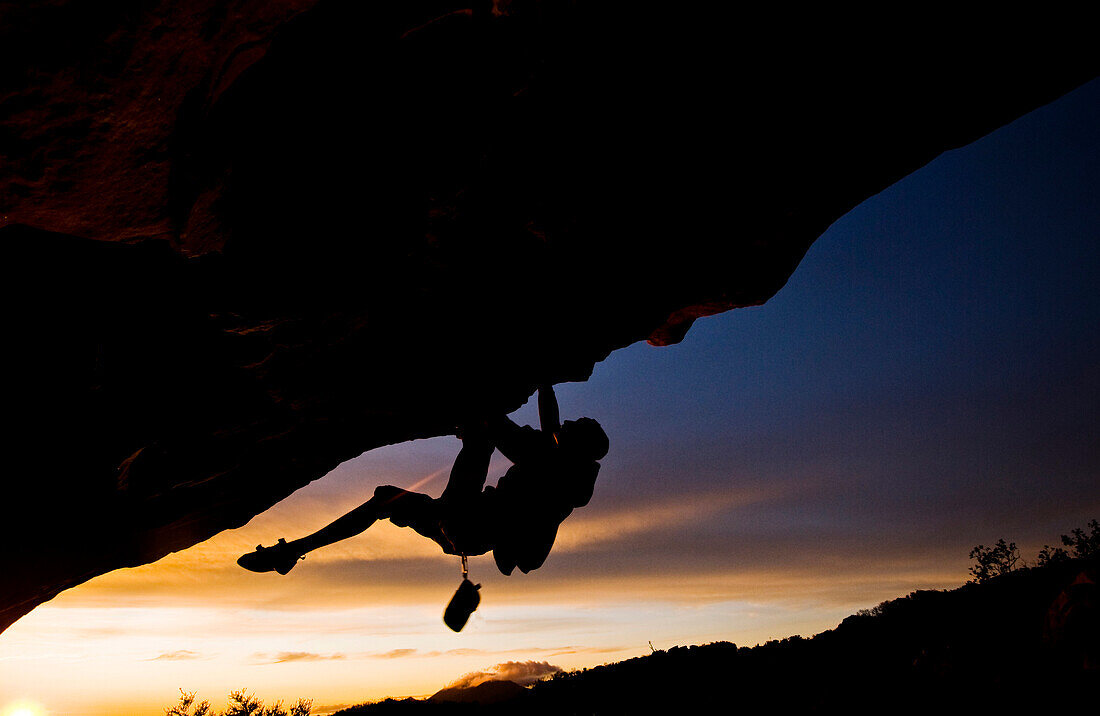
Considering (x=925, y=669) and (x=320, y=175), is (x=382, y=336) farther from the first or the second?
(x=925, y=669)

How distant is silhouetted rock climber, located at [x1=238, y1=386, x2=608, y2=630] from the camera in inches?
258

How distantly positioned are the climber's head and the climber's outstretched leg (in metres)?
2.09

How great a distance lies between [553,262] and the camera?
21.2 ft

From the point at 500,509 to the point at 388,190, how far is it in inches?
170

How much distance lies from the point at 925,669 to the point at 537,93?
12.8 m

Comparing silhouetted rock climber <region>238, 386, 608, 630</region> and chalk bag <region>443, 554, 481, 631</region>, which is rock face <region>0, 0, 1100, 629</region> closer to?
silhouetted rock climber <region>238, 386, 608, 630</region>

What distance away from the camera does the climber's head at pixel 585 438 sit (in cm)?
688

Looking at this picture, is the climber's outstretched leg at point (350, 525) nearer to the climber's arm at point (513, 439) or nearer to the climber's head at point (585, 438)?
the climber's arm at point (513, 439)

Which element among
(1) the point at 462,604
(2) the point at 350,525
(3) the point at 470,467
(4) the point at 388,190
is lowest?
(1) the point at 462,604

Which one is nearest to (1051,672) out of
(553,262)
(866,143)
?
(866,143)

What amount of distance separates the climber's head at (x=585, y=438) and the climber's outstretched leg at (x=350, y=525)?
2091mm

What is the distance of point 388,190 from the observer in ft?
17.6

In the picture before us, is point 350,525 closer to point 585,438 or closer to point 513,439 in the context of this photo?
point 513,439

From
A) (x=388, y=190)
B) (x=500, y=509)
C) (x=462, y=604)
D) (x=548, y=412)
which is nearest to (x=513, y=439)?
(x=548, y=412)
